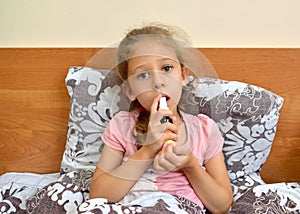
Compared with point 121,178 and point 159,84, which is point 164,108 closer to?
point 159,84

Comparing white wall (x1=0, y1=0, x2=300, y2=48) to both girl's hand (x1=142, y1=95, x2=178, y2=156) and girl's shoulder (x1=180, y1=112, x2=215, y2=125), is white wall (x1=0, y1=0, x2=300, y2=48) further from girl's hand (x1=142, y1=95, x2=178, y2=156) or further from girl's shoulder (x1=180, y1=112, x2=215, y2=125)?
girl's hand (x1=142, y1=95, x2=178, y2=156)

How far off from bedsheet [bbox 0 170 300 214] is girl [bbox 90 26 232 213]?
4 centimetres

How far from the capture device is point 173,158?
79 cm

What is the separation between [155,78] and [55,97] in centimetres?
48

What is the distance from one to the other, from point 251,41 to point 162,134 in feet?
1.56

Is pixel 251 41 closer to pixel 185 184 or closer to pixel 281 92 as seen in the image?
pixel 281 92

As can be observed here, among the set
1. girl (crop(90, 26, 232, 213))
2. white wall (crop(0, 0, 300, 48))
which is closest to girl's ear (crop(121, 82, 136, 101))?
girl (crop(90, 26, 232, 213))

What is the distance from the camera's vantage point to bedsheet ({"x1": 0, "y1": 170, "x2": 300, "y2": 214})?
0.77 metres

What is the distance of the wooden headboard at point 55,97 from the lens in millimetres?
1119

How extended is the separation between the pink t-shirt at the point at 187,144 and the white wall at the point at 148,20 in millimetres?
305

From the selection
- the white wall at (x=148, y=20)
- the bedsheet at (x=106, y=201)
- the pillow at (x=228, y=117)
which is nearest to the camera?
the bedsheet at (x=106, y=201)

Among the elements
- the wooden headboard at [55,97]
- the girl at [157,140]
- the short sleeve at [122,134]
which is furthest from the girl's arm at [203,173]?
the wooden headboard at [55,97]

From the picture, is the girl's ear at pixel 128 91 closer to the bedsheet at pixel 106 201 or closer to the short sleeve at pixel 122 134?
the short sleeve at pixel 122 134

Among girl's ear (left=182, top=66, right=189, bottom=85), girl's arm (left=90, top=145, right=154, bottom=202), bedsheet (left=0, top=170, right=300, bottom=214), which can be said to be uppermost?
girl's ear (left=182, top=66, right=189, bottom=85)
